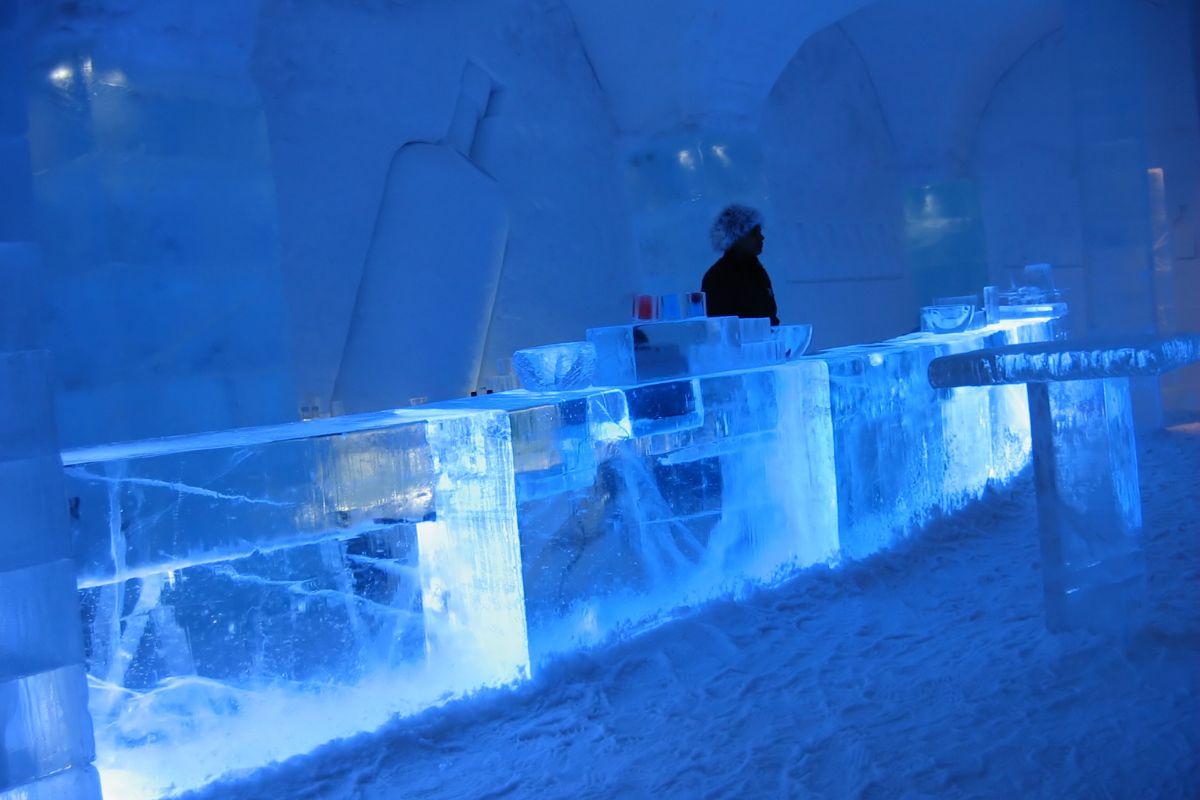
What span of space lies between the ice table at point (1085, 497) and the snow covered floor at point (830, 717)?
0.32ft

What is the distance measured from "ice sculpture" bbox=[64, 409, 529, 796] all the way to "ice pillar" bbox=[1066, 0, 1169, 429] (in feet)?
18.5

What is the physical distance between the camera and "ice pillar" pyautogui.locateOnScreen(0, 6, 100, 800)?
177 cm

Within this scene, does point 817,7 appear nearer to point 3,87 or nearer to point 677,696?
point 677,696

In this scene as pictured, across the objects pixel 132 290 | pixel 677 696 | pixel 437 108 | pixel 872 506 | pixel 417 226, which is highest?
pixel 437 108

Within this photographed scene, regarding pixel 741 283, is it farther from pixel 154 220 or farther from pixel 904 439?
pixel 154 220

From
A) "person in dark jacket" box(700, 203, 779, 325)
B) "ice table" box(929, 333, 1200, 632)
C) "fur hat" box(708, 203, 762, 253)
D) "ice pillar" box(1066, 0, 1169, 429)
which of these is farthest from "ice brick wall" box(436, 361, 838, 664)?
"ice pillar" box(1066, 0, 1169, 429)

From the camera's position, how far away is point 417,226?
6.33m

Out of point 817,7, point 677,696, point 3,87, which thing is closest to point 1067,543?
point 677,696

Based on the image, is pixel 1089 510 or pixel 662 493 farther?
pixel 662 493

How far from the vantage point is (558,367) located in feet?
10.0

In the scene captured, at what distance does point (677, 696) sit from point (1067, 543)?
1039 millimetres

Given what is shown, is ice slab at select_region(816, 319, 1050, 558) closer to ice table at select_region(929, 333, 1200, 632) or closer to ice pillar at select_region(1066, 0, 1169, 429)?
ice table at select_region(929, 333, 1200, 632)

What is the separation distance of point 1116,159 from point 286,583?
6.53 metres

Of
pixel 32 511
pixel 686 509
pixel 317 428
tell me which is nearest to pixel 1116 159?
pixel 686 509
